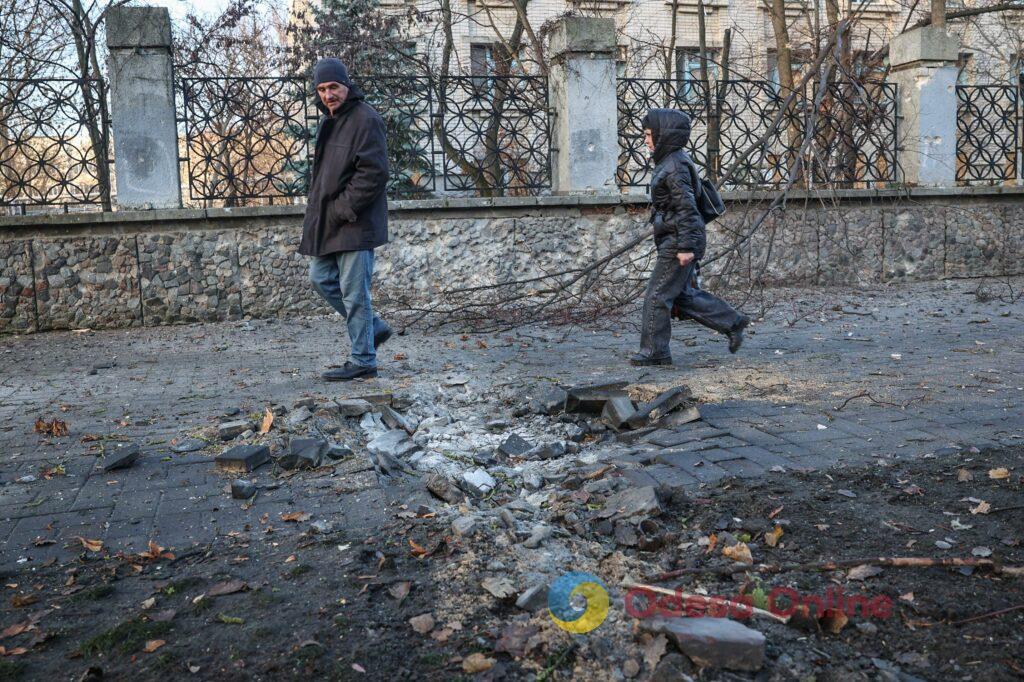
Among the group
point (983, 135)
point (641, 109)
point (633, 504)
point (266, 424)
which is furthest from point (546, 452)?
point (983, 135)

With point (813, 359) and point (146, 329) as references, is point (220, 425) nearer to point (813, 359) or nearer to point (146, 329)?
point (813, 359)

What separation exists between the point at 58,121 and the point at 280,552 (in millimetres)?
8203

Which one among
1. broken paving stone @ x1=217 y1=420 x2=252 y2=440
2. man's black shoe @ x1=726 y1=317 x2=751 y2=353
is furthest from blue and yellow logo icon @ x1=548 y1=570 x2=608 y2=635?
man's black shoe @ x1=726 y1=317 x2=751 y2=353

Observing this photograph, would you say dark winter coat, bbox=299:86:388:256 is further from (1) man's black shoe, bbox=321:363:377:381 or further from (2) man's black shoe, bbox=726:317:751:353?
(2) man's black shoe, bbox=726:317:751:353

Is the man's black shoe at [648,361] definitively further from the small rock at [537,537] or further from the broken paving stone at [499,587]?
the broken paving stone at [499,587]

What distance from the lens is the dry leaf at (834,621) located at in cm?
255

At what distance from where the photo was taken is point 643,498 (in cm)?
352

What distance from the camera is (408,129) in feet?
36.2

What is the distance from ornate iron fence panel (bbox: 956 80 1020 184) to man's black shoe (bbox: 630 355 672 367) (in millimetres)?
7983

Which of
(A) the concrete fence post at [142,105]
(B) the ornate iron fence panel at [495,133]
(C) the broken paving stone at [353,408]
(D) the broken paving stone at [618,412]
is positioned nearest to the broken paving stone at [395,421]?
(C) the broken paving stone at [353,408]

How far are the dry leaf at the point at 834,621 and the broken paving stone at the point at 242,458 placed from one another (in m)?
2.77

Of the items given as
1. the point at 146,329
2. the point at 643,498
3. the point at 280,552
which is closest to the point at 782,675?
the point at 643,498

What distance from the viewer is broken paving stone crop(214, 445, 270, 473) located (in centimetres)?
432

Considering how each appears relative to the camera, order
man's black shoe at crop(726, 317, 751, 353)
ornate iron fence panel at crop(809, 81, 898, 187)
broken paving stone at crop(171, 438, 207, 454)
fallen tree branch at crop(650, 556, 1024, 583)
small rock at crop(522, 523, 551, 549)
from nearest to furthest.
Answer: fallen tree branch at crop(650, 556, 1024, 583), small rock at crop(522, 523, 551, 549), broken paving stone at crop(171, 438, 207, 454), man's black shoe at crop(726, 317, 751, 353), ornate iron fence panel at crop(809, 81, 898, 187)
